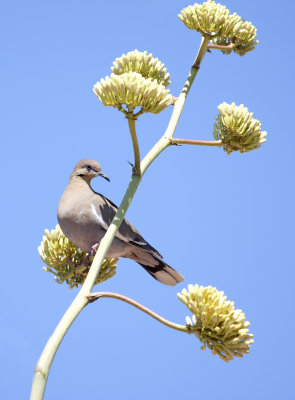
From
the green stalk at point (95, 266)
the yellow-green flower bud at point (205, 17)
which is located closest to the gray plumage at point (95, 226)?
the green stalk at point (95, 266)

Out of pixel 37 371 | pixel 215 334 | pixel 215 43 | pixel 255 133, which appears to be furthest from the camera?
pixel 215 43

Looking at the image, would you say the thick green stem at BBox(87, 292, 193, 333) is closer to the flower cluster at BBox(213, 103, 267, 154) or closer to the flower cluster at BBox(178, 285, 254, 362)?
the flower cluster at BBox(178, 285, 254, 362)

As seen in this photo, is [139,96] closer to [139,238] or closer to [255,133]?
[255,133]

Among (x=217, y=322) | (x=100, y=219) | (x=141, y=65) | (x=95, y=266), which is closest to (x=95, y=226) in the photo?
(x=100, y=219)

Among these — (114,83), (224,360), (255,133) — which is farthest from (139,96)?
(224,360)

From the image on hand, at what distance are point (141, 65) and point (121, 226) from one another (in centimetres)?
81

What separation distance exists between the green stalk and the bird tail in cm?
74

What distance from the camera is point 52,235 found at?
101 inches

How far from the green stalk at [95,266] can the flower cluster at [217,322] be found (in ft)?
1.09

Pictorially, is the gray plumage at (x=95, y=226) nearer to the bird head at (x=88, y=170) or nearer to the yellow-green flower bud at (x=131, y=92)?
the bird head at (x=88, y=170)

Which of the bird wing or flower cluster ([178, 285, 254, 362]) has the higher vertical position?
the bird wing

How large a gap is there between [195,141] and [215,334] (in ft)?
2.59

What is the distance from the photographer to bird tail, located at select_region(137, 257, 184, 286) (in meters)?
2.69

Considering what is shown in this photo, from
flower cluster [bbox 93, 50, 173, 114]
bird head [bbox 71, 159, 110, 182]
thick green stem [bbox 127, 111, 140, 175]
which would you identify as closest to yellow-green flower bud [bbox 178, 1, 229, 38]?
Result: flower cluster [bbox 93, 50, 173, 114]
